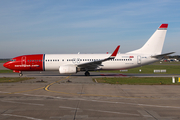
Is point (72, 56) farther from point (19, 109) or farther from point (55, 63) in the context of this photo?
point (19, 109)

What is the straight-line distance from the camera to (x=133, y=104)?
433 inches

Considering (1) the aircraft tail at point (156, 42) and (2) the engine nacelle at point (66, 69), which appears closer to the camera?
(2) the engine nacelle at point (66, 69)

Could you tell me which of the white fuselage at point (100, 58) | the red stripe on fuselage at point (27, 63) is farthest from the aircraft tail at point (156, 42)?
the red stripe on fuselage at point (27, 63)

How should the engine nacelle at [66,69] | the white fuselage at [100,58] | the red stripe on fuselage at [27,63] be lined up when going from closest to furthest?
the engine nacelle at [66,69], the red stripe on fuselage at [27,63], the white fuselage at [100,58]

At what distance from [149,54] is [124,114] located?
26054 millimetres

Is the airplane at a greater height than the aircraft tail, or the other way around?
the aircraft tail

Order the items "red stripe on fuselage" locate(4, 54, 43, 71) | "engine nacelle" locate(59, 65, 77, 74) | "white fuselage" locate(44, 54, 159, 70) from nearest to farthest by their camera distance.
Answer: "engine nacelle" locate(59, 65, 77, 74) < "red stripe on fuselage" locate(4, 54, 43, 71) < "white fuselage" locate(44, 54, 159, 70)

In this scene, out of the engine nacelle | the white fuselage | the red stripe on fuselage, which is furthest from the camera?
the white fuselage

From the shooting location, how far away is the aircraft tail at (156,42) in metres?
32.4

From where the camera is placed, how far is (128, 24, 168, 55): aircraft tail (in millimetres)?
32406

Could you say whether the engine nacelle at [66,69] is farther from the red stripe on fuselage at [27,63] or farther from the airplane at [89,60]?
the red stripe on fuselage at [27,63]

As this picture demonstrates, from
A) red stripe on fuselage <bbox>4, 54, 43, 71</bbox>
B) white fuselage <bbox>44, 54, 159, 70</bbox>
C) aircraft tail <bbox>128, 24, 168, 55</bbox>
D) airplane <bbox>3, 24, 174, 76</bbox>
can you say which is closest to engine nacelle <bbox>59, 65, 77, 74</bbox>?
airplane <bbox>3, 24, 174, 76</bbox>

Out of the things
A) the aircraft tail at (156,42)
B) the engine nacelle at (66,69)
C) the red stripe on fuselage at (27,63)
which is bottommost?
the engine nacelle at (66,69)

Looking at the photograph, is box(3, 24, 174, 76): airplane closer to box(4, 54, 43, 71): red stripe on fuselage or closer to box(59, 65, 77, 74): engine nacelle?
box(4, 54, 43, 71): red stripe on fuselage
